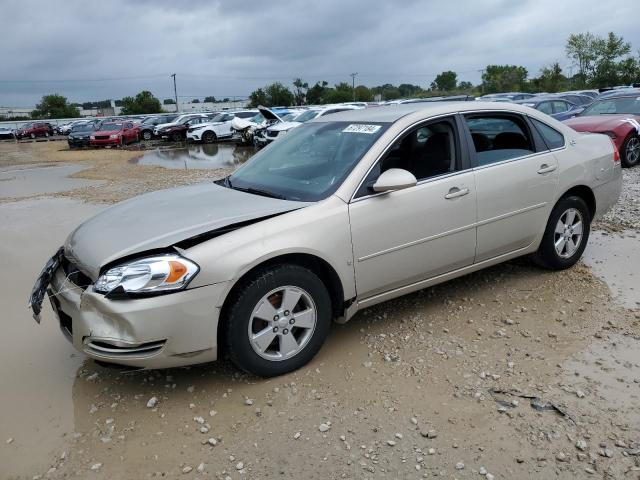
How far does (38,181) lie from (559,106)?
1426 cm

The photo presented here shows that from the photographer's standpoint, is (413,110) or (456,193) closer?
(456,193)

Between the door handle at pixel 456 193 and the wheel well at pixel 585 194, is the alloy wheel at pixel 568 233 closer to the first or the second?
the wheel well at pixel 585 194

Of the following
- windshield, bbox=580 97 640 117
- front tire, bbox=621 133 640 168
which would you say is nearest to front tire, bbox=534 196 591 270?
front tire, bbox=621 133 640 168

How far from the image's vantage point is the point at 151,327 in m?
2.88

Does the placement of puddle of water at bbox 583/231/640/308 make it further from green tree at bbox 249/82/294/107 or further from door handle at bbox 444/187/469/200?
green tree at bbox 249/82/294/107

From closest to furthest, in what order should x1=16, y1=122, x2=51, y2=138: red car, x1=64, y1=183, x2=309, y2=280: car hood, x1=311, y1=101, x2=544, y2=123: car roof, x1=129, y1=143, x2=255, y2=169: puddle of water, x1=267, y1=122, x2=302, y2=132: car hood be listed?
x1=64, y1=183, x2=309, y2=280: car hood, x1=311, y1=101, x2=544, y2=123: car roof, x1=129, y1=143, x2=255, y2=169: puddle of water, x1=267, y1=122, x2=302, y2=132: car hood, x1=16, y1=122, x2=51, y2=138: red car

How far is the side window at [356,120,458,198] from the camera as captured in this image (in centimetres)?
386

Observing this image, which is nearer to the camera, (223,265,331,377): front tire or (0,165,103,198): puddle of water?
(223,265,331,377): front tire

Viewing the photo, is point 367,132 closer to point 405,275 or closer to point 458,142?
point 458,142

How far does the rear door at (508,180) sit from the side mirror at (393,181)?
2.58ft

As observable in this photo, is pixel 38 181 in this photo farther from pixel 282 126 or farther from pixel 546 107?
pixel 546 107

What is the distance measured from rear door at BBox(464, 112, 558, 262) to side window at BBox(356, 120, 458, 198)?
7.1 inches

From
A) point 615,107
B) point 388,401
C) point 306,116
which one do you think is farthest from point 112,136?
point 388,401

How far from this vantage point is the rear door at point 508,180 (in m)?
4.11
